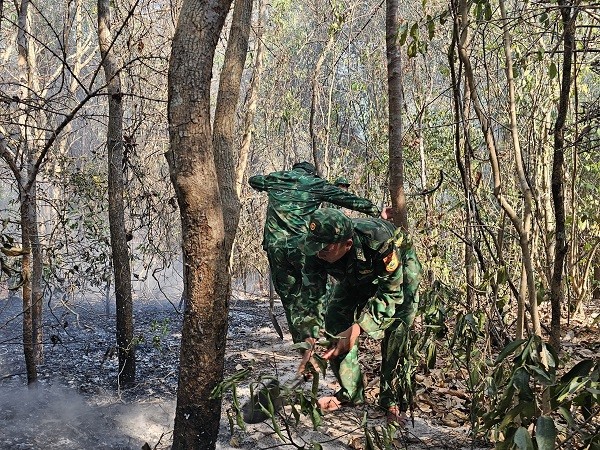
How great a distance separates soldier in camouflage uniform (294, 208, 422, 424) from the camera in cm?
305

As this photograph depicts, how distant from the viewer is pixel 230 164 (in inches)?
148

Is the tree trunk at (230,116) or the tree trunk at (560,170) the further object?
the tree trunk at (230,116)

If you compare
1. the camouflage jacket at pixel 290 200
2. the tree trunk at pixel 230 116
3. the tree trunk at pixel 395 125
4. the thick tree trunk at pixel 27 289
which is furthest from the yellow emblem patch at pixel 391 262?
the thick tree trunk at pixel 27 289

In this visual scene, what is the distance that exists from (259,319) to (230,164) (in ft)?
16.1

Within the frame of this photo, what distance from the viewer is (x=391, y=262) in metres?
3.37

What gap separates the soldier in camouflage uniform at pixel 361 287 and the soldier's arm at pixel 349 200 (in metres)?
0.56

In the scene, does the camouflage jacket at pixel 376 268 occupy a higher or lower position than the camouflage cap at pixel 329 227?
lower

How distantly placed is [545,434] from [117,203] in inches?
154

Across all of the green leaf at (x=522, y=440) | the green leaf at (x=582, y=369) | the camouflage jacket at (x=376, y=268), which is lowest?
the green leaf at (x=522, y=440)

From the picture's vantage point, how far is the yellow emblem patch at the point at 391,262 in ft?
11.0

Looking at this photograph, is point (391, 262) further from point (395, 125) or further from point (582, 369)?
point (582, 369)

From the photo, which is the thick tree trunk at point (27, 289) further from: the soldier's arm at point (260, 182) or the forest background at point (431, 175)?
the soldier's arm at point (260, 182)

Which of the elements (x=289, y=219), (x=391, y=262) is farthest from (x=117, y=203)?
(x=391, y=262)

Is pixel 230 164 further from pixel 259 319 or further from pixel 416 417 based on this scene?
pixel 259 319
